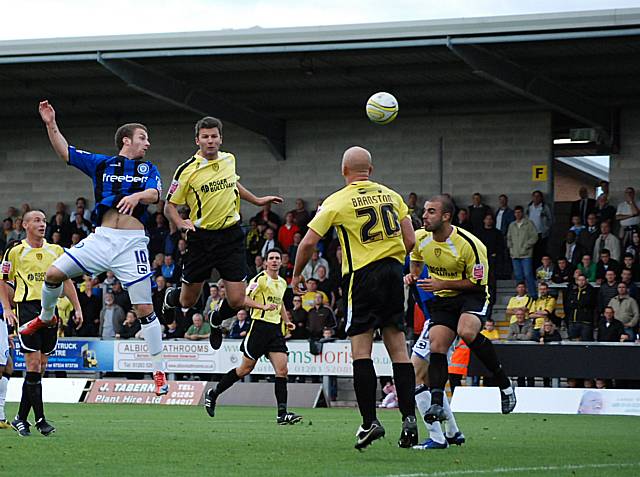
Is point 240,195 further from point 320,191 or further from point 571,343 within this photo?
point 320,191

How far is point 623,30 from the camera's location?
23.0 metres

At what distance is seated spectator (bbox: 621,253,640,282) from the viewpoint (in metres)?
24.3

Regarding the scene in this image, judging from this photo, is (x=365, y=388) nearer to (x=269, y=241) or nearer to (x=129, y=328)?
(x=129, y=328)

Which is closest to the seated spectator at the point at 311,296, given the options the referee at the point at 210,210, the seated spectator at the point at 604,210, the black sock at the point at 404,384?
the seated spectator at the point at 604,210

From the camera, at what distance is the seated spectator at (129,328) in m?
26.9

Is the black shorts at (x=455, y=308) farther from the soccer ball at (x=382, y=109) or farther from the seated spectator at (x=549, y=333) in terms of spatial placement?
the seated spectator at (x=549, y=333)

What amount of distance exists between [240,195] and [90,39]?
50.0ft

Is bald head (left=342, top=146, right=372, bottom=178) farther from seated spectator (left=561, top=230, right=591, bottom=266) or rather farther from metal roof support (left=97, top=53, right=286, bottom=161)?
metal roof support (left=97, top=53, right=286, bottom=161)

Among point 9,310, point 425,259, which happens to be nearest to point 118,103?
point 9,310

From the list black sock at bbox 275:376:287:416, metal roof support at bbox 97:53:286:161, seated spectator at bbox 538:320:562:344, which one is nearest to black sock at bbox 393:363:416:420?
black sock at bbox 275:376:287:416

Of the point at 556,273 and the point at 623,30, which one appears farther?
the point at 556,273

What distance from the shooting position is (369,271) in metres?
9.76

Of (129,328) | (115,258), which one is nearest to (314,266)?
(129,328)

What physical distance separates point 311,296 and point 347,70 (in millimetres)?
5641
